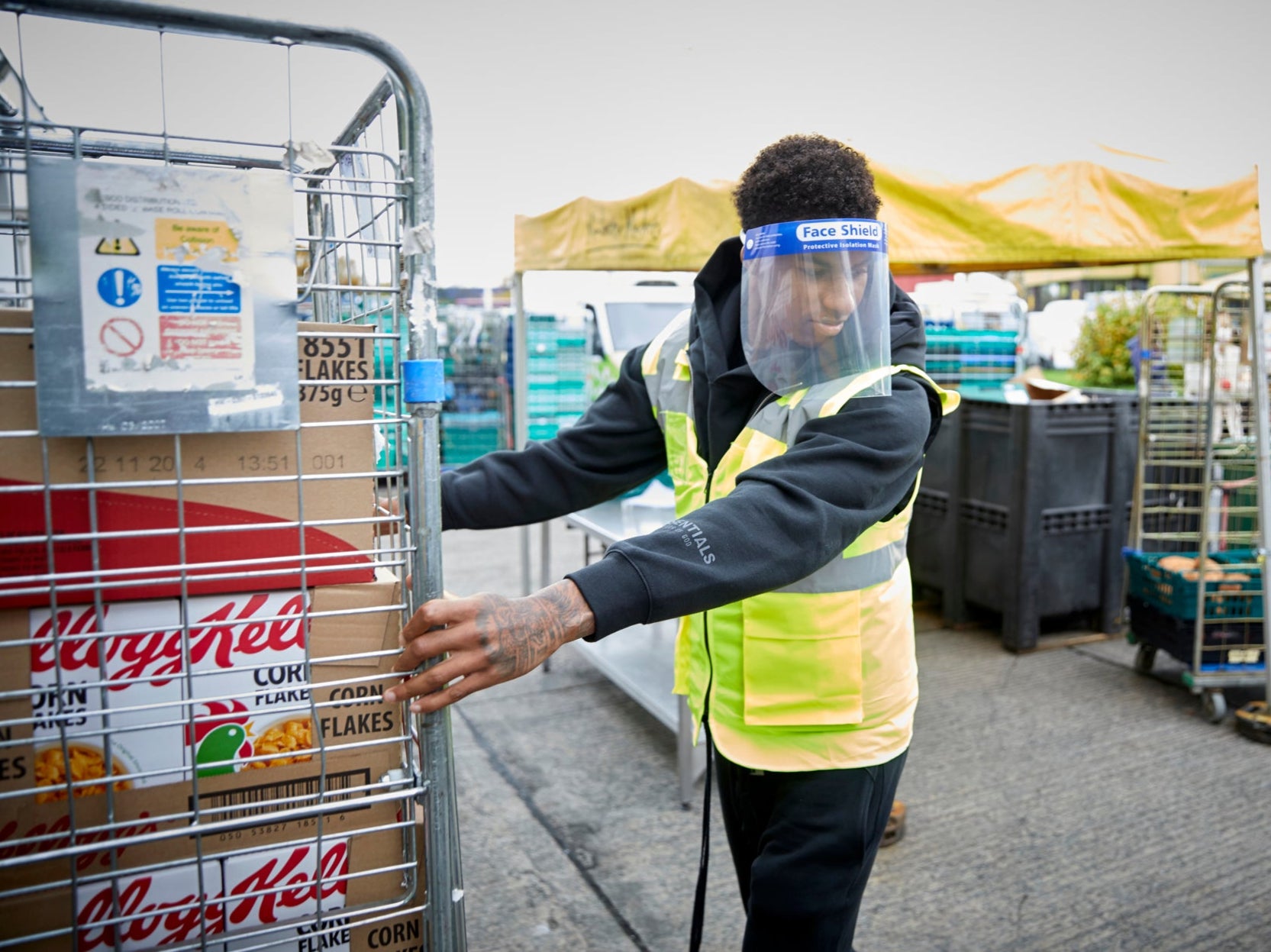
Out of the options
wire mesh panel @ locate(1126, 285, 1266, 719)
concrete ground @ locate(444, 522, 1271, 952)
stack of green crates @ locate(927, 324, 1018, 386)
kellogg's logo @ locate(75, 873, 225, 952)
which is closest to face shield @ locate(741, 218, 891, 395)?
kellogg's logo @ locate(75, 873, 225, 952)

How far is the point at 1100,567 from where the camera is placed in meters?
5.46

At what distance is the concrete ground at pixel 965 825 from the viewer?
281cm

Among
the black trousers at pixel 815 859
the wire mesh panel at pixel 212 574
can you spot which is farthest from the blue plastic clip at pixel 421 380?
the black trousers at pixel 815 859

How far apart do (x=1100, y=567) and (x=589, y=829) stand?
3.61 metres

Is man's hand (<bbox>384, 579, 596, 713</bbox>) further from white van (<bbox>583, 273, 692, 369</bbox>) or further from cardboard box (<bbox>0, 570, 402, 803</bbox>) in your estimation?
white van (<bbox>583, 273, 692, 369</bbox>)

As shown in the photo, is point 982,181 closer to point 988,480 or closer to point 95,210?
point 988,480

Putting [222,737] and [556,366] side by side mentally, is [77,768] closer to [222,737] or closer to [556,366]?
[222,737]

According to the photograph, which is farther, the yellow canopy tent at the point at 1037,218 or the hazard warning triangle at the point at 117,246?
the yellow canopy tent at the point at 1037,218

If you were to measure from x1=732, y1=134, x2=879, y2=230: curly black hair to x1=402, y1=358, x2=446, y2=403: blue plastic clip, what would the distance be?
0.85m

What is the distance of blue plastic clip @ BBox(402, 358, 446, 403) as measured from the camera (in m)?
1.18

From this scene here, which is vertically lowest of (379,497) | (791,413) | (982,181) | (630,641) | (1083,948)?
(1083,948)

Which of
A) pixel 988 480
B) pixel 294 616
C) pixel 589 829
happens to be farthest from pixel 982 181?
pixel 294 616

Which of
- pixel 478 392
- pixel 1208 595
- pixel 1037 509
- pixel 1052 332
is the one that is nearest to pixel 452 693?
pixel 1208 595

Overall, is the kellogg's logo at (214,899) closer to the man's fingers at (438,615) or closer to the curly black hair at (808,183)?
the man's fingers at (438,615)
